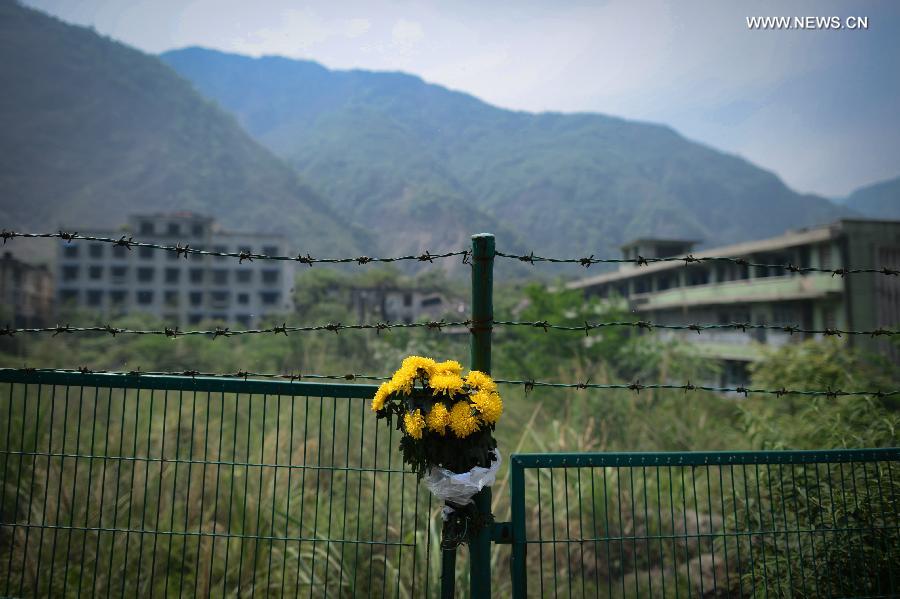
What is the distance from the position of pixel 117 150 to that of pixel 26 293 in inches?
A: 4063

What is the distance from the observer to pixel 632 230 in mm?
160125

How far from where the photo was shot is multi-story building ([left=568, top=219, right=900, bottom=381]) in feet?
78.6

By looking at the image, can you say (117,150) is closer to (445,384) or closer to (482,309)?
(482,309)

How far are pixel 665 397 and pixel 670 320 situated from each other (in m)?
31.9

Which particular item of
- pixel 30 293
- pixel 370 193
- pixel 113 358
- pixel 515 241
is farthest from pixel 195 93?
pixel 113 358

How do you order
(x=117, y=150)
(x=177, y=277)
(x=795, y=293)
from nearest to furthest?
(x=795, y=293) < (x=177, y=277) < (x=117, y=150)

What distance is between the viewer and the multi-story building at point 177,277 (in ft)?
233

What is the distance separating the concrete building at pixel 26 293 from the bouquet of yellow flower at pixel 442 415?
184 ft

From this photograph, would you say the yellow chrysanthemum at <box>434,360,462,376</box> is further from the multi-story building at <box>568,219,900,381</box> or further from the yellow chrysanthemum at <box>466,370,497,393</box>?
the multi-story building at <box>568,219,900,381</box>

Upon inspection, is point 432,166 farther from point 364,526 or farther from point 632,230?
point 364,526

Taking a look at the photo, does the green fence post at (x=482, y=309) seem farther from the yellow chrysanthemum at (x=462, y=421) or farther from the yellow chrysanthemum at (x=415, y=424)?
the yellow chrysanthemum at (x=415, y=424)

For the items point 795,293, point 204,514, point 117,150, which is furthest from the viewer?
point 117,150

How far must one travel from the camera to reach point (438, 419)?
232cm

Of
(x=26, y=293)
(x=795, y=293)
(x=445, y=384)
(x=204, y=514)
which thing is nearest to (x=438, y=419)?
(x=445, y=384)
